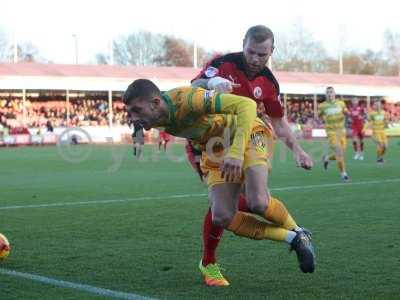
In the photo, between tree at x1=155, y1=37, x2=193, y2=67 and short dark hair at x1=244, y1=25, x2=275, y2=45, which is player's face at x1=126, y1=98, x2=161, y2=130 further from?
tree at x1=155, y1=37, x2=193, y2=67

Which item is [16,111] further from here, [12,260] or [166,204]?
[12,260]

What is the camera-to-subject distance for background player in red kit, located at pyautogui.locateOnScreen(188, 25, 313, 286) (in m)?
5.99

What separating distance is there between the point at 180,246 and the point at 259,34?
2.79 m

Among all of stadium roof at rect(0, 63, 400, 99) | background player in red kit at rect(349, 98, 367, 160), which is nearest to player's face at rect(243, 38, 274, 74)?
background player in red kit at rect(349, 98, 367, 160)

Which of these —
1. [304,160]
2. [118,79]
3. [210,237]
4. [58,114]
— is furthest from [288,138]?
[118,79]

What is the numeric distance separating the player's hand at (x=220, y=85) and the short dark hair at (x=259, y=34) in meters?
0.39

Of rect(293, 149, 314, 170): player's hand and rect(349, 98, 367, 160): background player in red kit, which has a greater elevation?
rect(293, 149, 314, 170): player's hand

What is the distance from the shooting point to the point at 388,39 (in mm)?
119688

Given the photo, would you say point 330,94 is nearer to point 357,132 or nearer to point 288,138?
point 357,132

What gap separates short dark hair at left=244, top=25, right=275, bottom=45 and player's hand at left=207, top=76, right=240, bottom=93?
1.27 feet

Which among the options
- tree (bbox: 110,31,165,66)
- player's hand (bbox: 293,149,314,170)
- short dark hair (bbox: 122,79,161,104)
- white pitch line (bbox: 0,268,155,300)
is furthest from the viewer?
tree (bbox: 110,31,165,66)

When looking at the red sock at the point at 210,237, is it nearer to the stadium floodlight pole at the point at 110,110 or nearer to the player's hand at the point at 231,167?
the player's hand at the point at 231,167

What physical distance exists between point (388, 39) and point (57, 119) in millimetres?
77860

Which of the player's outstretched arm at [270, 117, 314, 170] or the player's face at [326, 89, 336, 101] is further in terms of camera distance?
the player's face at [326, 89, 336, 101]
